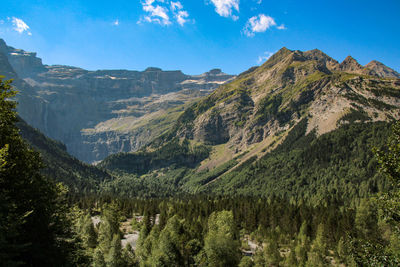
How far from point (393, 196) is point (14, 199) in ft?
94.9

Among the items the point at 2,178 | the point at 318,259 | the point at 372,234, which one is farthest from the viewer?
the point at 372,234

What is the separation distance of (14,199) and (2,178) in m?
1.97

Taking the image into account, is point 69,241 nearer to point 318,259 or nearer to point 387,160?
point 387,160

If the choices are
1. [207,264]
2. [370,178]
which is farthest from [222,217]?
[370,178]

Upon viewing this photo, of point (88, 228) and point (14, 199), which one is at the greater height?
point (14, 199)

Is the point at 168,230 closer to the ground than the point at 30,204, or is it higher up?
closer to the ground

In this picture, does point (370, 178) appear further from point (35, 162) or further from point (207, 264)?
point (35, 162)

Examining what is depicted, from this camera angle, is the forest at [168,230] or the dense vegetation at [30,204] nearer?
the forest at [168,230]

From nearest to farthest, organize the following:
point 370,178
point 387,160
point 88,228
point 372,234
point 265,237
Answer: point 387,160, point 88,228, point 372,234, point 265,237, point 370,178

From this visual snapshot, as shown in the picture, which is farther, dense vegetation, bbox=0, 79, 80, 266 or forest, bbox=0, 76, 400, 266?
dense vegetation, bbox=0, 79, 80, 266

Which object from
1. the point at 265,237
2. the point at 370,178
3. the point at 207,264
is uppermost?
the point at 370,178

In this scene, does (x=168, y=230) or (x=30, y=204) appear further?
(x=168, y=230)

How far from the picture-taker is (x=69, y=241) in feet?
78.5

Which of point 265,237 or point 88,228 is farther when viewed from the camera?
point 265,237
